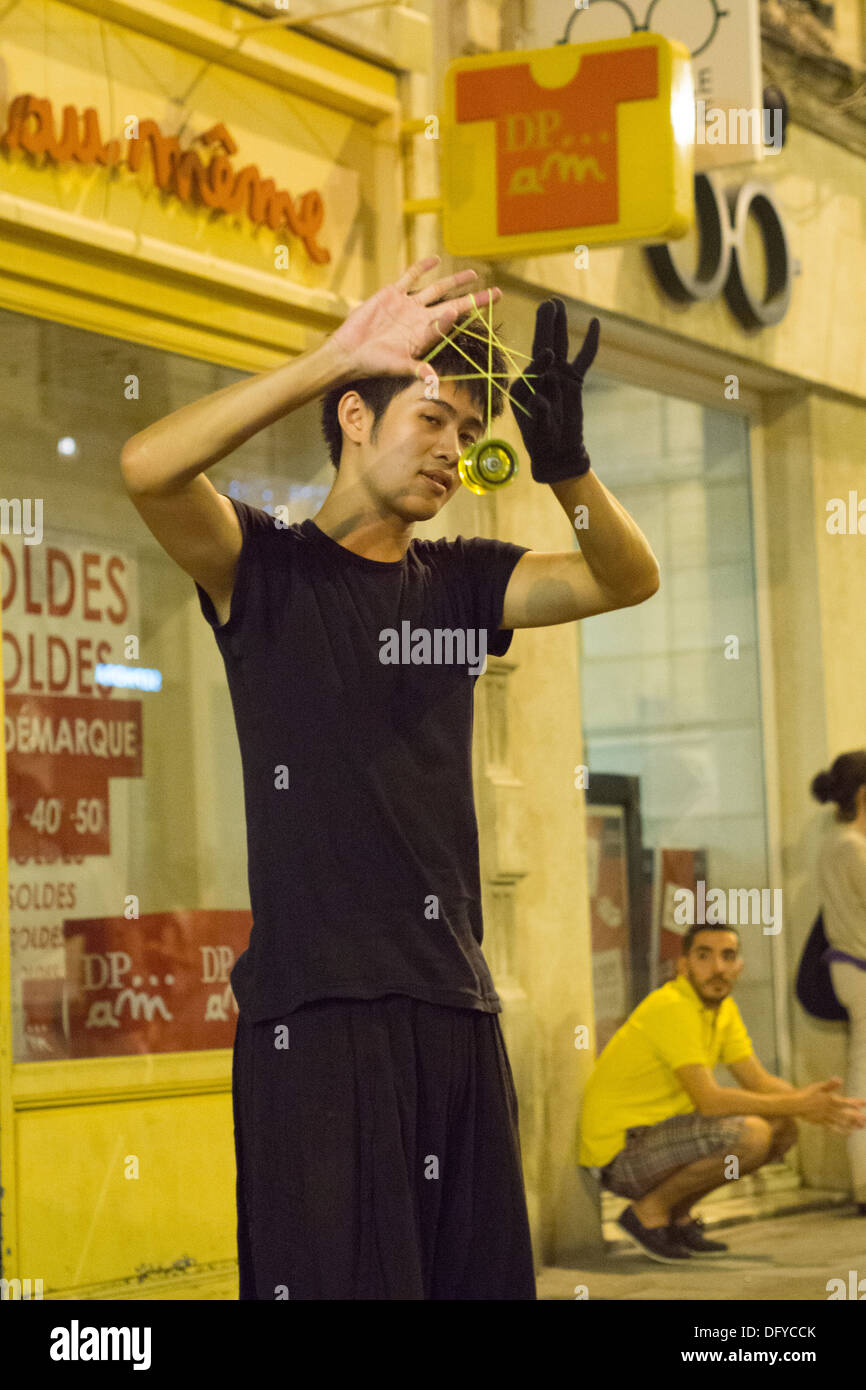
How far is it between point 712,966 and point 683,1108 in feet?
1.78

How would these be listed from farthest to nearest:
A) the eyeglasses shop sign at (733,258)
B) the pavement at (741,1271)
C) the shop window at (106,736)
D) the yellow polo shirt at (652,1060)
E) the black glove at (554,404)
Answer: the eyeglasses shop sign at (733,258), the yellow polo shirt at (652,1060), the pavement at (741,1271), the shop window at (106,736), the black glove at (554,404)

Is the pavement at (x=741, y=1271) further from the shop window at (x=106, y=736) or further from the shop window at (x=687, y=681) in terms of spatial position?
the shop window at (x=106, y=736)

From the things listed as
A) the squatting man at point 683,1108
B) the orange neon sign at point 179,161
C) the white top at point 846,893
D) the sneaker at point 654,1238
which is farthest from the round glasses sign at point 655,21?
the sneaker at point 654,1238

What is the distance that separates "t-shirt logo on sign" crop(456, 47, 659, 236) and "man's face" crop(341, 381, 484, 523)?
3.86 meters

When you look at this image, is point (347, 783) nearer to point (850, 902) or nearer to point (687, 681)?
point (850, 902)

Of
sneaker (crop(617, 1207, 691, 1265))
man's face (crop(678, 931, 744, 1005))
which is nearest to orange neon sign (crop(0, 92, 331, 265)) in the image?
man's face (crop(678, 931, 744, 1005))

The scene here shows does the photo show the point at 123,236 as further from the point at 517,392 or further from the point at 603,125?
the point at 517,392

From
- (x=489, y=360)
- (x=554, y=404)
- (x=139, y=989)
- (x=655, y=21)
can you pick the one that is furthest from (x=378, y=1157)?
(x=655, y=21)

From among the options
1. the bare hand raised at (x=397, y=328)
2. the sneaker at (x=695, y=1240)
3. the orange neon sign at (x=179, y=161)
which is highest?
the orange neon sign at (x=179, y=161)

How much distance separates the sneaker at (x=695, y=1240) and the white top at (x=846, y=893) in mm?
1549

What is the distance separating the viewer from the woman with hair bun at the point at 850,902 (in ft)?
26.7

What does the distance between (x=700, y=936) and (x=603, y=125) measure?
3.02 m

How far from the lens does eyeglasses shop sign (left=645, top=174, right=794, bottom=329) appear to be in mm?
8398

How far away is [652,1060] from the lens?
23.1 feet
